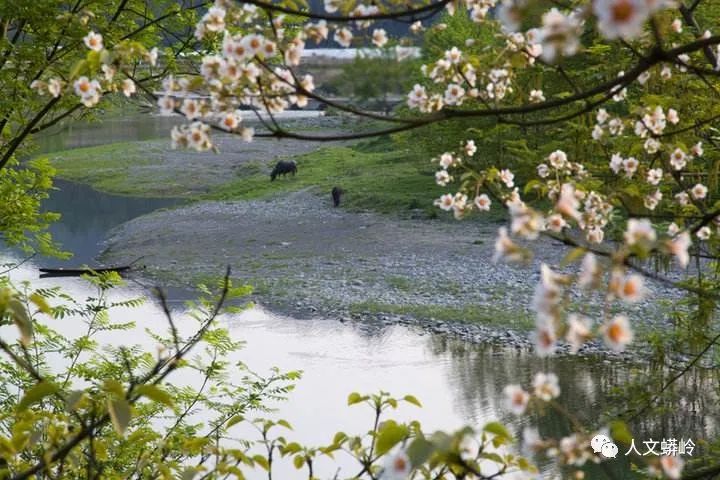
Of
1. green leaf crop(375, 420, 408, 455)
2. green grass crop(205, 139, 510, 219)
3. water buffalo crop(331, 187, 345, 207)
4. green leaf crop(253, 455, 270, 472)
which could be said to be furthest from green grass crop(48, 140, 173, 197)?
green leaf crop(375, 420, 408, 455)

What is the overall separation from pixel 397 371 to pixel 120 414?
31.8 feet

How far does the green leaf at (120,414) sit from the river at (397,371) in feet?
23.8

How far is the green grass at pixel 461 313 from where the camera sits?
13.1 m

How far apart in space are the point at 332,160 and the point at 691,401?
21.4m

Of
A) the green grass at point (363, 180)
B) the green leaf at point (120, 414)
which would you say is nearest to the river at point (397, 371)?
the green leaf at point (120, 414)

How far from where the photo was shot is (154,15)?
20.2ft

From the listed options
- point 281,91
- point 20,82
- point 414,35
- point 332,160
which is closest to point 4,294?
point 281,91

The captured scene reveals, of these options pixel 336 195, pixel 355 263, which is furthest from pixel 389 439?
pixel 336 195

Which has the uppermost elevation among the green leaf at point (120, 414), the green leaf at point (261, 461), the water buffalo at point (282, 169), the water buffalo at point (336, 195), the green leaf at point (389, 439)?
the green leaf at point (120, 414)

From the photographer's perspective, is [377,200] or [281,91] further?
[377,200]

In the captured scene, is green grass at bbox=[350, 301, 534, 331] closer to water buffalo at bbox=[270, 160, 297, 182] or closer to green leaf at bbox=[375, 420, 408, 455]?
green leaf at bbox=[375, 420, 408, 455]

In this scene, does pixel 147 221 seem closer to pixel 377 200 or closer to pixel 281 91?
A: pixel 377 200

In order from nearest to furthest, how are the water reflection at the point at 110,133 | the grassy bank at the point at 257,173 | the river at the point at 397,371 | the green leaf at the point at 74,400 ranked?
the green leaf at the point at 74,400 → the river at the point at 397,371 → the grassy bank at the point at 257,173 → the water reflection at the point at 110,133

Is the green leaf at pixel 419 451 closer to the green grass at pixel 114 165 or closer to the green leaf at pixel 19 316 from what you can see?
the green leaf at pixel 19 316
